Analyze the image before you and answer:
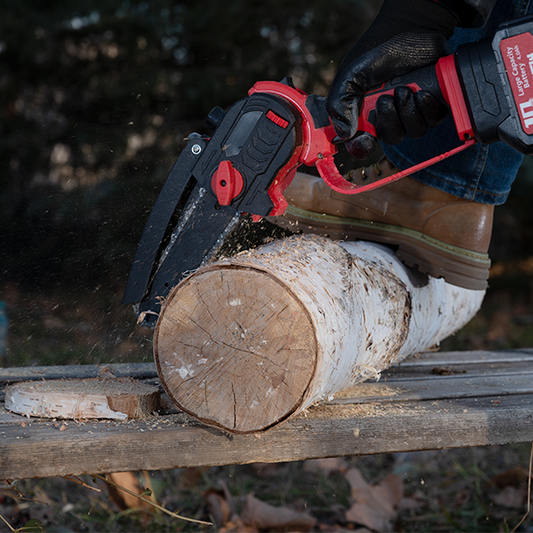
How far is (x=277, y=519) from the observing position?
6.82ft

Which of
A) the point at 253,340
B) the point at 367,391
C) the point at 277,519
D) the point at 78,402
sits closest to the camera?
the point at 253,340

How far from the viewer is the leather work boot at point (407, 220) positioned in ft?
7.20

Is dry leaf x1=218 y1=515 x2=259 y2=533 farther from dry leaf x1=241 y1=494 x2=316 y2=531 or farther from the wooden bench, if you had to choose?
the wooden bench

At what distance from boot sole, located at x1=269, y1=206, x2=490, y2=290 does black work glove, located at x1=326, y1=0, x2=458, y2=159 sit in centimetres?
70

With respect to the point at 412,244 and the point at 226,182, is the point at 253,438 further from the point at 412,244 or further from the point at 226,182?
the point at 412,244

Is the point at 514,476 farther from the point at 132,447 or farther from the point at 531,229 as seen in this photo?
the point at 531,229

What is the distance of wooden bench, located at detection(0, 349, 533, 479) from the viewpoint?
1.31m

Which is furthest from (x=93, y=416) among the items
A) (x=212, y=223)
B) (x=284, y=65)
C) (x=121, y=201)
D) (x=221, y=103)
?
(x=284, y=65)

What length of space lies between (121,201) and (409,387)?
3.18 m

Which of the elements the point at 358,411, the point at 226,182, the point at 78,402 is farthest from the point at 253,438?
the point at 226,182

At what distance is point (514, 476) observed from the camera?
8.40 feet

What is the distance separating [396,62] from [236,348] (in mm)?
984

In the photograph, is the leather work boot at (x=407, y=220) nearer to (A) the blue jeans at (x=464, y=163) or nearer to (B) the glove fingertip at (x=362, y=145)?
(A) the blue jeans at (x=464, y=163)

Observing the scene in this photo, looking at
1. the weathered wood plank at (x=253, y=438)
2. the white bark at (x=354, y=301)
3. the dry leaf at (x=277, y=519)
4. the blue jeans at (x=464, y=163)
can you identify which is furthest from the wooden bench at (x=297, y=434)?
the blue jeans at (x=464, y=163)
